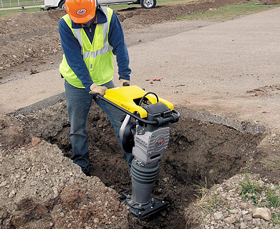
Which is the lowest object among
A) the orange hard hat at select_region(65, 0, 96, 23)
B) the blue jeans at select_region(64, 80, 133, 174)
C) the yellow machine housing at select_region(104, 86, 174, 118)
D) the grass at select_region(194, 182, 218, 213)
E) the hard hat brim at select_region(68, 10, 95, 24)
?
the grass at select_region(194, 182, 218, 213)

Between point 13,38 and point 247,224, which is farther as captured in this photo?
point 13,38

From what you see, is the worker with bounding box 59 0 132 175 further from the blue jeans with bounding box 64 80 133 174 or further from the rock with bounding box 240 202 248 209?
the rock with bounding box 240 202 248 209

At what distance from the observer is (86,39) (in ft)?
10.7

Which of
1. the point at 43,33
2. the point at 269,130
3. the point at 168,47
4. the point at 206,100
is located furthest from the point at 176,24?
the point at 269,130

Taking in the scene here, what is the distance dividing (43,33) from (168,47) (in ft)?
15.9

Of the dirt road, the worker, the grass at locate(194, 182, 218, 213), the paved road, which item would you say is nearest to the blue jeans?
the worker

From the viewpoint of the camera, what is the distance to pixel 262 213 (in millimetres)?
2660

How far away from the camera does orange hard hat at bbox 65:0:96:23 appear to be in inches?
118

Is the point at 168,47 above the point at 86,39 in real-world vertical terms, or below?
below

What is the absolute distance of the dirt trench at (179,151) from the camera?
3713mm

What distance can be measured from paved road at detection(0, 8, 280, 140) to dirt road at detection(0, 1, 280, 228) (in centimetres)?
2

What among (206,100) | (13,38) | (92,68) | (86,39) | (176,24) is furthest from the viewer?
(176,24)

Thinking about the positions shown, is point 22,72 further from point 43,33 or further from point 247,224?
point 247,224

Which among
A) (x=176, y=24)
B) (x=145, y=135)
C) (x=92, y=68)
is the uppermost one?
(x=92, y=68)
